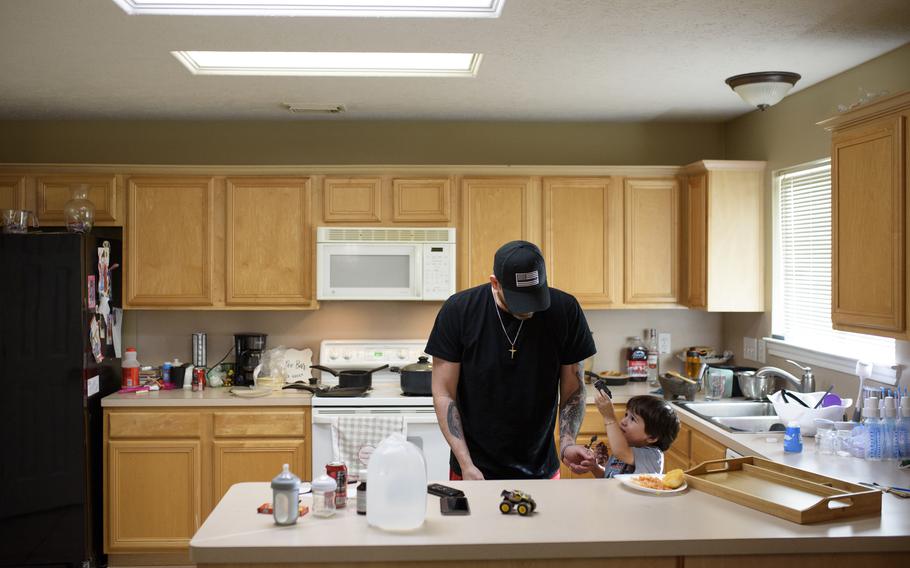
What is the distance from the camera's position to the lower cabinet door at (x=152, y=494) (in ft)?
13.4

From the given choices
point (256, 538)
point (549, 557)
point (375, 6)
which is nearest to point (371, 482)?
point (256, 538)

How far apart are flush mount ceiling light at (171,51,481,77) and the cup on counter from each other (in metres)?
1.97

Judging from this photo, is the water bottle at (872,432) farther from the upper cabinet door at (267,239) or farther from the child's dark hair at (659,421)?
the upper cabinet door at (267,239)

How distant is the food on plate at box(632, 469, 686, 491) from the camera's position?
7.26ft

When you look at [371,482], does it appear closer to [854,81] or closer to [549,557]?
[549,557]

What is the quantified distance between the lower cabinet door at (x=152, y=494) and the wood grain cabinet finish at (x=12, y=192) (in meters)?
1.41

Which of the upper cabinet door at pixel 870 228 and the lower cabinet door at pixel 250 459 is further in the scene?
the lower cabinet door at pixel 250 459

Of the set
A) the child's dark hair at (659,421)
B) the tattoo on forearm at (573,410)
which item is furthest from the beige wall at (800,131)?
the tattoo on forearm at (573,410)

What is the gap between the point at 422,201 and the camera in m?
4.39

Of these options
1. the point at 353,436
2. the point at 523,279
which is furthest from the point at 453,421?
the point at 353,436

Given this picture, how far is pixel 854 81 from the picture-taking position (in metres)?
3.42

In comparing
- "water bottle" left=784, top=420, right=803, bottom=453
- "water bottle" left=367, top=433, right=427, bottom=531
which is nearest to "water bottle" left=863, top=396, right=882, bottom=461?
"water bottle" left=784, top=420, right=803, bottom=453

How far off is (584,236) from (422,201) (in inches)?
36.6

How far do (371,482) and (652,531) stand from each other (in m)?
0.69
